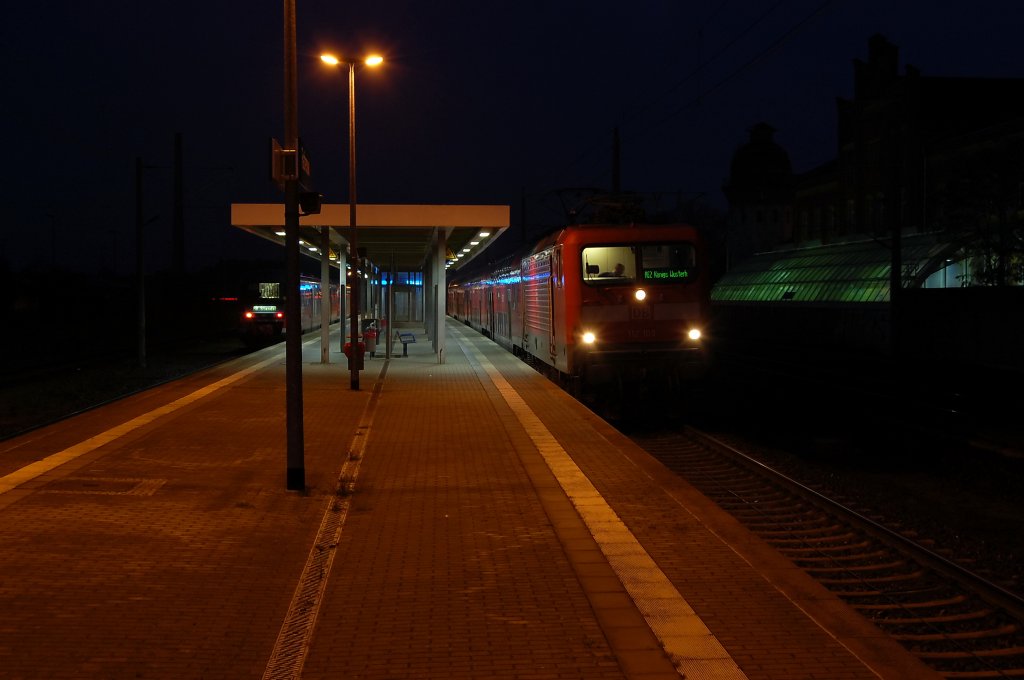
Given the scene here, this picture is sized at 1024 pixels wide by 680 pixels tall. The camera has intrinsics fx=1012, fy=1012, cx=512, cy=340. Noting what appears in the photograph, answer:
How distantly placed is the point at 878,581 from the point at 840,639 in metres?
2.34

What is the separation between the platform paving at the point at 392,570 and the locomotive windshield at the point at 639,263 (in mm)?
4490

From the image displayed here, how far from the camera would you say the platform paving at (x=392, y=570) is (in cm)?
507

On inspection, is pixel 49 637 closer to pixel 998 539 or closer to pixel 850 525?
pixel 850 525

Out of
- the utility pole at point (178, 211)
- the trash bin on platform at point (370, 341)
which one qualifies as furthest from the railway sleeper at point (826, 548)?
the utility pole at point (178, 211)

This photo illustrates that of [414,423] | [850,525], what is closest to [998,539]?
[850,525]

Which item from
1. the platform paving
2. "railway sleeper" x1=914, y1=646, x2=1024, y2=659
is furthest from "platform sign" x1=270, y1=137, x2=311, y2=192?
"railway sleeper" x1=914, y1=646, x2=1024, y2=659

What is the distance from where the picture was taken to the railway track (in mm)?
6039

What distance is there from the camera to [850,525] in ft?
30.1

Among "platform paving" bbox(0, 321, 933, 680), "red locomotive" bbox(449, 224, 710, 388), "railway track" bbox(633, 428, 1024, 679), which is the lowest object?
"railway track" bbox(633, 428, 1024, 679)

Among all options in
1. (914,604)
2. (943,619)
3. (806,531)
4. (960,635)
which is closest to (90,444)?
(806,531)

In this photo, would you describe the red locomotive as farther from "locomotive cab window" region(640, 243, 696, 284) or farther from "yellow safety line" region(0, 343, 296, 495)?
"yellow safety line" region(0, 343, 296, 495)

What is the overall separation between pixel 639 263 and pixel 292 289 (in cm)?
839

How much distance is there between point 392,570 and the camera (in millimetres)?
6699

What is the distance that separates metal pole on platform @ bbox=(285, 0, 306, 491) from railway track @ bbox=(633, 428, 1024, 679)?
4.34 m
